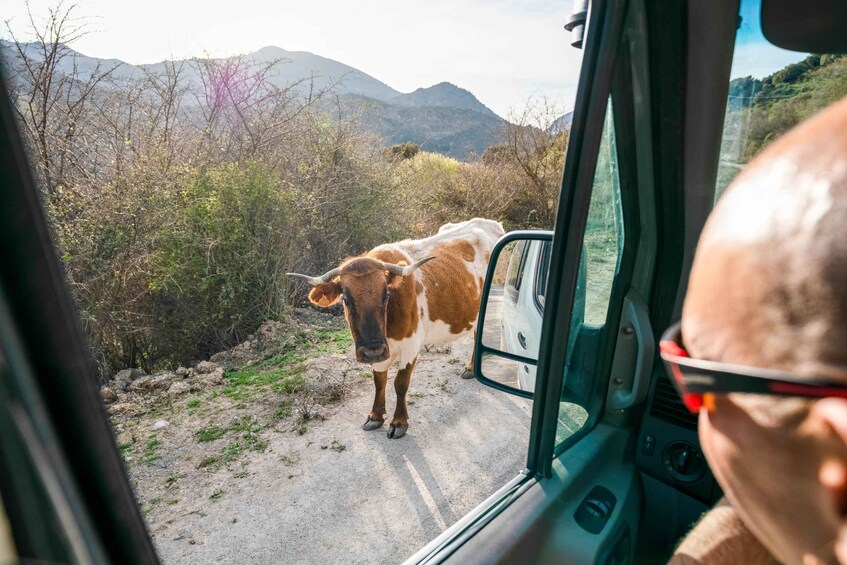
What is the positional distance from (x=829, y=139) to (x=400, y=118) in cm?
6763

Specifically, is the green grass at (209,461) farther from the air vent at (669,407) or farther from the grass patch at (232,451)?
the air vent at (669,407)

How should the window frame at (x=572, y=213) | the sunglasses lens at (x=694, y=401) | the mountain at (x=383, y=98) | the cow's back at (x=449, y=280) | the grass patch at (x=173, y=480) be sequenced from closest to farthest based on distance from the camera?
the sunglasses lens at (x=694, y=401), the window frame at (x=572, y=213), the grass patch at (x=173, y=480), the cow's back at (x=449, y=280), the mountain at (x=383, y=98)

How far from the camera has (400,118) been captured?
6362 centimetres

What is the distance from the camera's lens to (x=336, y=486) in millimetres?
3742

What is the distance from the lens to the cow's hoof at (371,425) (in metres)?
4.63

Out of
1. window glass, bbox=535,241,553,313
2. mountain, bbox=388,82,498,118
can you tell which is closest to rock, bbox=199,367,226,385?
window glass, bbox=535,241,553,313

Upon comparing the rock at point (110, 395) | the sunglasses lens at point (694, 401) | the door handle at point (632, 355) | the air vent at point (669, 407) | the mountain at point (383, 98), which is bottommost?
the rock at point (110, 395)

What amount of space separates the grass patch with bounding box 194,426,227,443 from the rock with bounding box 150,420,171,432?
38 cm

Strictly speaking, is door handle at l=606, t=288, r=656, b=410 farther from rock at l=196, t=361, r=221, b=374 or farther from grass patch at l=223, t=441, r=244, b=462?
rock at l=196, t=361, r=221, b=374

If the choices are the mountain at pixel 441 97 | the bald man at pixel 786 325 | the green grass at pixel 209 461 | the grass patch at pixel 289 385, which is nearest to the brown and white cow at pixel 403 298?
the grass patch at pixel 289 385

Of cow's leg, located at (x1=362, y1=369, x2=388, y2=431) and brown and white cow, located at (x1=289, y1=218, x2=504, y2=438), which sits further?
cow's leg, located at (x1=362, y1=369, x2=388, y2=431)

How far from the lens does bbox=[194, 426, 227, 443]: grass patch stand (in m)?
4.48

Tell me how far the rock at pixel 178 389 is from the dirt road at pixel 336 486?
22.6 inches

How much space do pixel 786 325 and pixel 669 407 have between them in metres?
1.26
